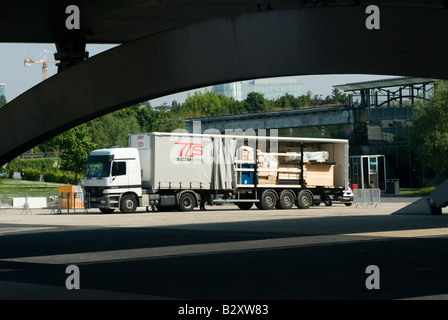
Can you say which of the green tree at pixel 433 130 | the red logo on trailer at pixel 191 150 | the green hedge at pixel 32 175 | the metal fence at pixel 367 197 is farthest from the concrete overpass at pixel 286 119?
the red logo on trailer at pixel 191 150

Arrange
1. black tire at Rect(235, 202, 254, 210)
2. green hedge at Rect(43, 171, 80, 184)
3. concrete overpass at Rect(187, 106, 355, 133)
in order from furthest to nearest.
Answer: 1. green hedge at Rect(43, 171, 80, 184)
2. concrete overpass at Rect(187, 106, 355, 133)
3. black tire at Rect(235, 202, 254, 210)

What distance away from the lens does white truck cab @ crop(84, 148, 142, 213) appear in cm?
3716

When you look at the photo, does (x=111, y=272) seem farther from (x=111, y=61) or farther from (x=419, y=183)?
(x=419, y=183)

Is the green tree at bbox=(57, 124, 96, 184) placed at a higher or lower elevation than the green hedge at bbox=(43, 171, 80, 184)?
higher

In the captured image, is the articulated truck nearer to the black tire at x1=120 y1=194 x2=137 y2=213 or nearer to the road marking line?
the black tire at x1=120 y1=194 x2=137 y2=213

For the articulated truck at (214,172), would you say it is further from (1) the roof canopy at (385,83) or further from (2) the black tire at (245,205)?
(1) the roof canopy at (385,83)

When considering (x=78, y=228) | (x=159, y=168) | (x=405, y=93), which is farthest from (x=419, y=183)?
(x=78, y=228)

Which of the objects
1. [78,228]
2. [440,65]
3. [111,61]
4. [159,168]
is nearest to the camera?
[440,65]

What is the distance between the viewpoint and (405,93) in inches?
2712

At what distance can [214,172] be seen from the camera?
3891 centimetres

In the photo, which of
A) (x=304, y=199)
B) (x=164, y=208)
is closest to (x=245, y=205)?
(x=304, y=199)

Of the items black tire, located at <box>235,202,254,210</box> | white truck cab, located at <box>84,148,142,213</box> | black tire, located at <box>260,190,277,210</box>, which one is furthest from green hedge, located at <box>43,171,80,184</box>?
black tire, located at <box>260,190,277,210</box>
